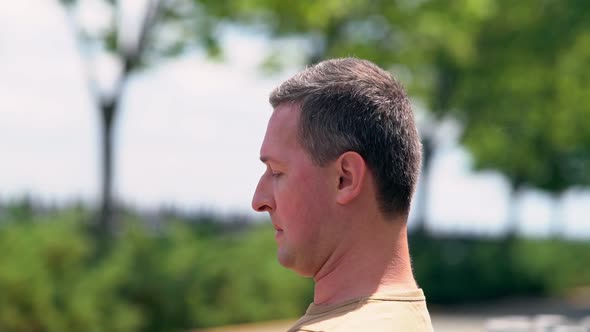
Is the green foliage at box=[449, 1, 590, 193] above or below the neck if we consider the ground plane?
above

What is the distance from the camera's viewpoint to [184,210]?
22.2 meters

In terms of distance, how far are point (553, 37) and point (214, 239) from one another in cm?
1472

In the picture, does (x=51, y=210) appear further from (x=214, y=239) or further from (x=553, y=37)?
(x=553, y=37)

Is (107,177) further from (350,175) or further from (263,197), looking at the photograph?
(350,175)

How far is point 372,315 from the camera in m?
1.76

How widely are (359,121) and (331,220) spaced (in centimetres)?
19

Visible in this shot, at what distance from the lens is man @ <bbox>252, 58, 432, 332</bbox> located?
5.98 ft

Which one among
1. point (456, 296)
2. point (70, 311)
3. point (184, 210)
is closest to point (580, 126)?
point (456, 296)

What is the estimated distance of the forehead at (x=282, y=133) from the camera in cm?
187

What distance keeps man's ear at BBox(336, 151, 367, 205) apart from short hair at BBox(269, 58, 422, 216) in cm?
1

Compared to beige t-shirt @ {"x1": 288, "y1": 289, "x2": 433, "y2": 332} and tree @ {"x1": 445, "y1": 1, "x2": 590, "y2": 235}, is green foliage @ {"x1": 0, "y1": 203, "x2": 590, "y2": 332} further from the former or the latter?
beige t-shirt @ {"x1": 288, "y1": 289, "x2": 433, "y2": 332}

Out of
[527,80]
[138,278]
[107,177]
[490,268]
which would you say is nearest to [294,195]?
[138,278]

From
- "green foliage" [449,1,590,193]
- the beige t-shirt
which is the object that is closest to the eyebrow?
the beige t-shirt

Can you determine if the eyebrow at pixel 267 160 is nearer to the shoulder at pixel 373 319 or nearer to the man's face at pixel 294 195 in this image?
the man's face at pixel 294 195
